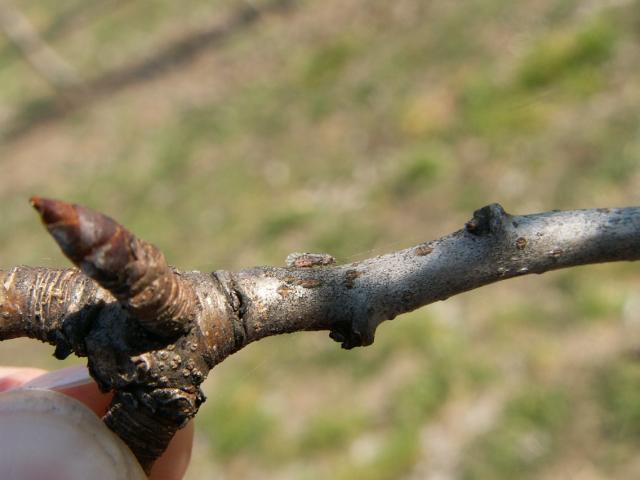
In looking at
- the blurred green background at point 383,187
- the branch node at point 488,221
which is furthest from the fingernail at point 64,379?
the branch node at point 488,221

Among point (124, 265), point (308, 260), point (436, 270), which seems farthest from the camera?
point (308, 260)

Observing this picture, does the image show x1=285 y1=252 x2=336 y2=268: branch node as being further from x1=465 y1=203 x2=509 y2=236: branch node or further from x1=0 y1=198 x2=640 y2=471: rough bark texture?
x1=465 y1=203 x2=509 y2=236: branch node

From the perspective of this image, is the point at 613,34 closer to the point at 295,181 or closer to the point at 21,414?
the point at 295,181

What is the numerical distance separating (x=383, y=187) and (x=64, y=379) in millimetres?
4132

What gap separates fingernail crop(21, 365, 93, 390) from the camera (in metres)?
2.12

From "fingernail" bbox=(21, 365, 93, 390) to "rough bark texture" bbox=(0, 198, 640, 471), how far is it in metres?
0.74

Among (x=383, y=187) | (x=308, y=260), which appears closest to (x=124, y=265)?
(x=308, y=260)

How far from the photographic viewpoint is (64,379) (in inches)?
85.1

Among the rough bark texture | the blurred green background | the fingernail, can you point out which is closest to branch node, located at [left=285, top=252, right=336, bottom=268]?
the rough bark texture

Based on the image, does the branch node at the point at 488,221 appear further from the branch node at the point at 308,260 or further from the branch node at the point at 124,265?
the branch node at the point at 124,265

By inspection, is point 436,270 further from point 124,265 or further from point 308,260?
point 124,265

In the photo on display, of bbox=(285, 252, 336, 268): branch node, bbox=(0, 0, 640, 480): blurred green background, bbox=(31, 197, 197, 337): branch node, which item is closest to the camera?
bbox=(31, 197, 197, 337): branch node

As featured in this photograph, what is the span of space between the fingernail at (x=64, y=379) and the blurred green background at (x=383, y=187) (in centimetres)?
88

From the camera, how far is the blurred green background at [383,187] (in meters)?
3.93
